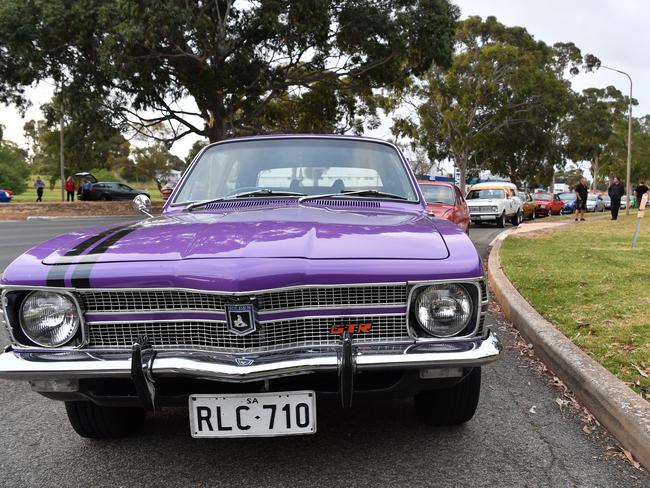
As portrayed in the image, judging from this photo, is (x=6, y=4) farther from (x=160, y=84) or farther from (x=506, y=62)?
(x=506, y=62)

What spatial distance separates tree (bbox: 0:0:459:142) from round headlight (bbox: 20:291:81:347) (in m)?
16.0

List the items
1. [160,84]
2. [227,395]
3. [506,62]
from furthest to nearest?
[506,62] < [160,84] < [227,395]

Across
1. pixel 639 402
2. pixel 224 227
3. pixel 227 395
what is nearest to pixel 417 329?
pixel 227 395

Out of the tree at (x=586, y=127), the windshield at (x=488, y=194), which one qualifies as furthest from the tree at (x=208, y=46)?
the tree at (x=586, y=127)

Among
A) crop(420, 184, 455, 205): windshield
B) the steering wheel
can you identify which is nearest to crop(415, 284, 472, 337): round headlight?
the steering wheel

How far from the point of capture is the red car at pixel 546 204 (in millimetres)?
31219

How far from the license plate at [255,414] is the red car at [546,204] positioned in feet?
101

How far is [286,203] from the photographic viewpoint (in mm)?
3510

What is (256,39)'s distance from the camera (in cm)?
2031

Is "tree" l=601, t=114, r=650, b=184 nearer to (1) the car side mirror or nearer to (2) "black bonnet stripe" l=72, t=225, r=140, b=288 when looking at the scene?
(1) the car side mirror

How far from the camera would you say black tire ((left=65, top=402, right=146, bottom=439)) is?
9.23 feet

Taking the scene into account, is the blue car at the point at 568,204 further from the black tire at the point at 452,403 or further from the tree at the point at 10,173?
the tree at the point at 10,173

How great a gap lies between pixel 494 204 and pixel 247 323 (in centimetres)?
1964

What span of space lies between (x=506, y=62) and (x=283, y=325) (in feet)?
111
